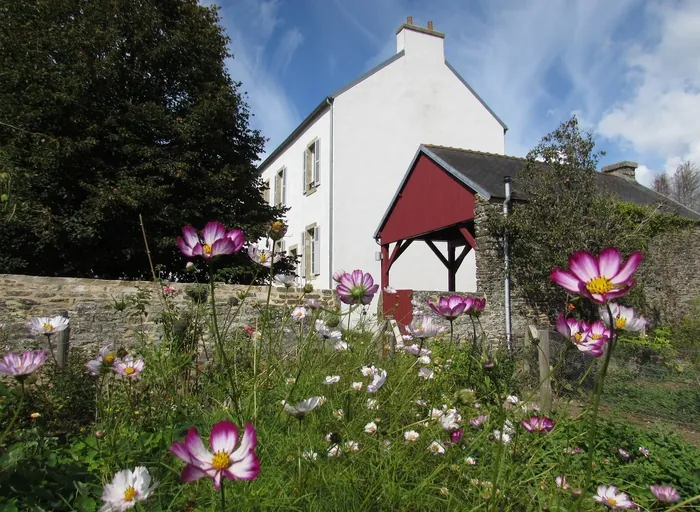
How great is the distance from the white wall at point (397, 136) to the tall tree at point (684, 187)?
19.1 metres

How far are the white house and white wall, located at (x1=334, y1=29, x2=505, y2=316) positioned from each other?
0.03 m

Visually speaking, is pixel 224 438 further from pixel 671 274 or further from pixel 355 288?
pixel 671 274

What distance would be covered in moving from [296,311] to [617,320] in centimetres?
145

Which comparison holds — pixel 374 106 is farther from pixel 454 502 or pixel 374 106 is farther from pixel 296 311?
pixel 454 502

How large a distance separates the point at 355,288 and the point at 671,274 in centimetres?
1136

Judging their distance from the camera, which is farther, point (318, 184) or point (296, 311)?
point (318, 184)

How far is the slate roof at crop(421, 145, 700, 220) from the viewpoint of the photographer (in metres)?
8.95

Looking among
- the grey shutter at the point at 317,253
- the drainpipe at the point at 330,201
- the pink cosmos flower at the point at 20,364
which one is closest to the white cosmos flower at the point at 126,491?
the pink cosmos flower at the point at 20,364

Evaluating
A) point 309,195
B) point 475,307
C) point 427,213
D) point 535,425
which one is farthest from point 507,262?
point 309,195

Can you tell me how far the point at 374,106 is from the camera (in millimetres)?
14188

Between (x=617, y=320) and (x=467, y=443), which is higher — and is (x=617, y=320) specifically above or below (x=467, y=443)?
above

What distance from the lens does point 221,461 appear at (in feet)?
2.84

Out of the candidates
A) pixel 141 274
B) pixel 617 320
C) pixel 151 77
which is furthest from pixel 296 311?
pixel 151 77

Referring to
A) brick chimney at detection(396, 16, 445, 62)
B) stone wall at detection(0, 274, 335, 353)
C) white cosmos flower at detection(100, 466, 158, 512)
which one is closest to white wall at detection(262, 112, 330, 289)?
brick chimney at detection(396, 16, 445, 62)
